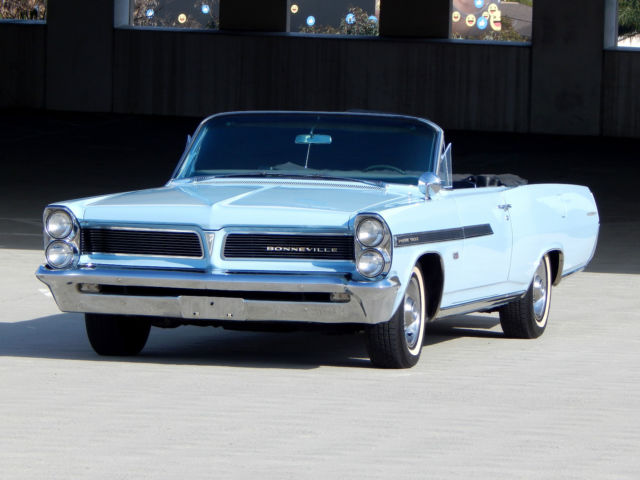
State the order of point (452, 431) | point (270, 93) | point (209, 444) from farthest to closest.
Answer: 1. point (270, 93)
2. point (452, 431)
3. point (209, 444)

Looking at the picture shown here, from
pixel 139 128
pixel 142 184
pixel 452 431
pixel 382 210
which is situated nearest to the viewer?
pixel 452 431

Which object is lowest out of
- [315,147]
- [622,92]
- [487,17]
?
[622,92]

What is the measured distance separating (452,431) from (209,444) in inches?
44.4

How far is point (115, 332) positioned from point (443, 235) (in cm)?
198

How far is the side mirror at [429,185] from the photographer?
27.9ft

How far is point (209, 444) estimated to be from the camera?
6.03m

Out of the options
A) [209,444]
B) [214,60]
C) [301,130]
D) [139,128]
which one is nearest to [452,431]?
[209,444]

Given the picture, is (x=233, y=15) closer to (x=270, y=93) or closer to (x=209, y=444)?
(x=270, y=93)

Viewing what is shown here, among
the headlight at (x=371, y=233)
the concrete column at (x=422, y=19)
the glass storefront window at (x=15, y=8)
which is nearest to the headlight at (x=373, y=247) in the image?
the headlight at (x=371, y=233)

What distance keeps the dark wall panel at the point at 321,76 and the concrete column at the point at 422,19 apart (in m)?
0.47

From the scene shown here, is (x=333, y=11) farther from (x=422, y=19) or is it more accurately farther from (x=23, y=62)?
(x=422, y=19)

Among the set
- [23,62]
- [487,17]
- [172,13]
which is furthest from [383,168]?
[487,17]

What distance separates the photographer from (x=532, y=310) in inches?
384

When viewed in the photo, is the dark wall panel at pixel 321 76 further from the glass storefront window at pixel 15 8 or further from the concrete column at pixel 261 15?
the glass storefront window at pixel 15 8
